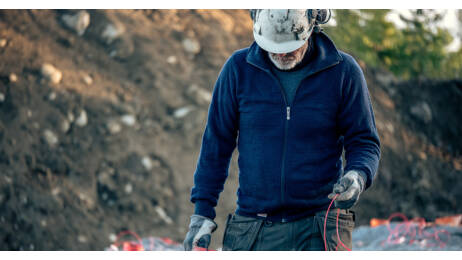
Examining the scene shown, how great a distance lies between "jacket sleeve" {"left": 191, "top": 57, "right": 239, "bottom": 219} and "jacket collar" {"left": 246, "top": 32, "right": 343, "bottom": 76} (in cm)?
9

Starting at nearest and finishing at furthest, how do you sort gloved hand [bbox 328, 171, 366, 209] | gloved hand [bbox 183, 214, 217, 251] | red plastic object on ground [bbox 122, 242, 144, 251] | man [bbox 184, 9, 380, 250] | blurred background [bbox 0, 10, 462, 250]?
gloved hand [bbox 328, 171, 366, 209], man [bbox 184, 9, 380, 250], gloved hand [bbox 183, 214, 217, 251], red plastic object on ground [bbox 122, 242, 144, 251], blurred background [bbox 0, 10, 462, 250]

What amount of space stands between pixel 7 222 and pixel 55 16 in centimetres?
195

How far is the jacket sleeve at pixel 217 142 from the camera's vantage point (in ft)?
6.54

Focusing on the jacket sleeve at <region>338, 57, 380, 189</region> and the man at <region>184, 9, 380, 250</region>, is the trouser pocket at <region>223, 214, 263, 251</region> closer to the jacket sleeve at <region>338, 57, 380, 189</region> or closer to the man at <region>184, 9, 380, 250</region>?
the man at <region>184, 9, 380, 250</region>

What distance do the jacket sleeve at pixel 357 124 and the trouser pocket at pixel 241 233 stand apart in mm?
379

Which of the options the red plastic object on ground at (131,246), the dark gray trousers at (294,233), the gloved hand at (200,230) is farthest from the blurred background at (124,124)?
the dark gray trousers at (294,233)

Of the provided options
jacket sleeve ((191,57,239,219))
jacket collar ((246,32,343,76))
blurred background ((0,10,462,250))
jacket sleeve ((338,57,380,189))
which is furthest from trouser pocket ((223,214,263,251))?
blurred background ((0,10,462,250))

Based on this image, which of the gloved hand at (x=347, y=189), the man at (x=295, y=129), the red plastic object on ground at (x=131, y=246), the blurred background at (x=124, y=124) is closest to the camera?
the gloved hand at (x=347, y=189)

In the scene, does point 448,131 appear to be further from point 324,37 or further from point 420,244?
point 324,37

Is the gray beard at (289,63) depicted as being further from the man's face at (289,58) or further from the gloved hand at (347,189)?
the gloved hand at (347,189)

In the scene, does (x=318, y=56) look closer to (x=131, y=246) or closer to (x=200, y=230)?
(x=200, y=230)

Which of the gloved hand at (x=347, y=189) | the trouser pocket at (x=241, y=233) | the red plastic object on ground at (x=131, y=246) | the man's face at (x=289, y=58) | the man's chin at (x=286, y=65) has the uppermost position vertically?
the man's face at (x=289, y=58)

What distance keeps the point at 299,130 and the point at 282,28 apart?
355 mm

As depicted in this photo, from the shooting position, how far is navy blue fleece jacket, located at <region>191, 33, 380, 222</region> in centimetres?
190
